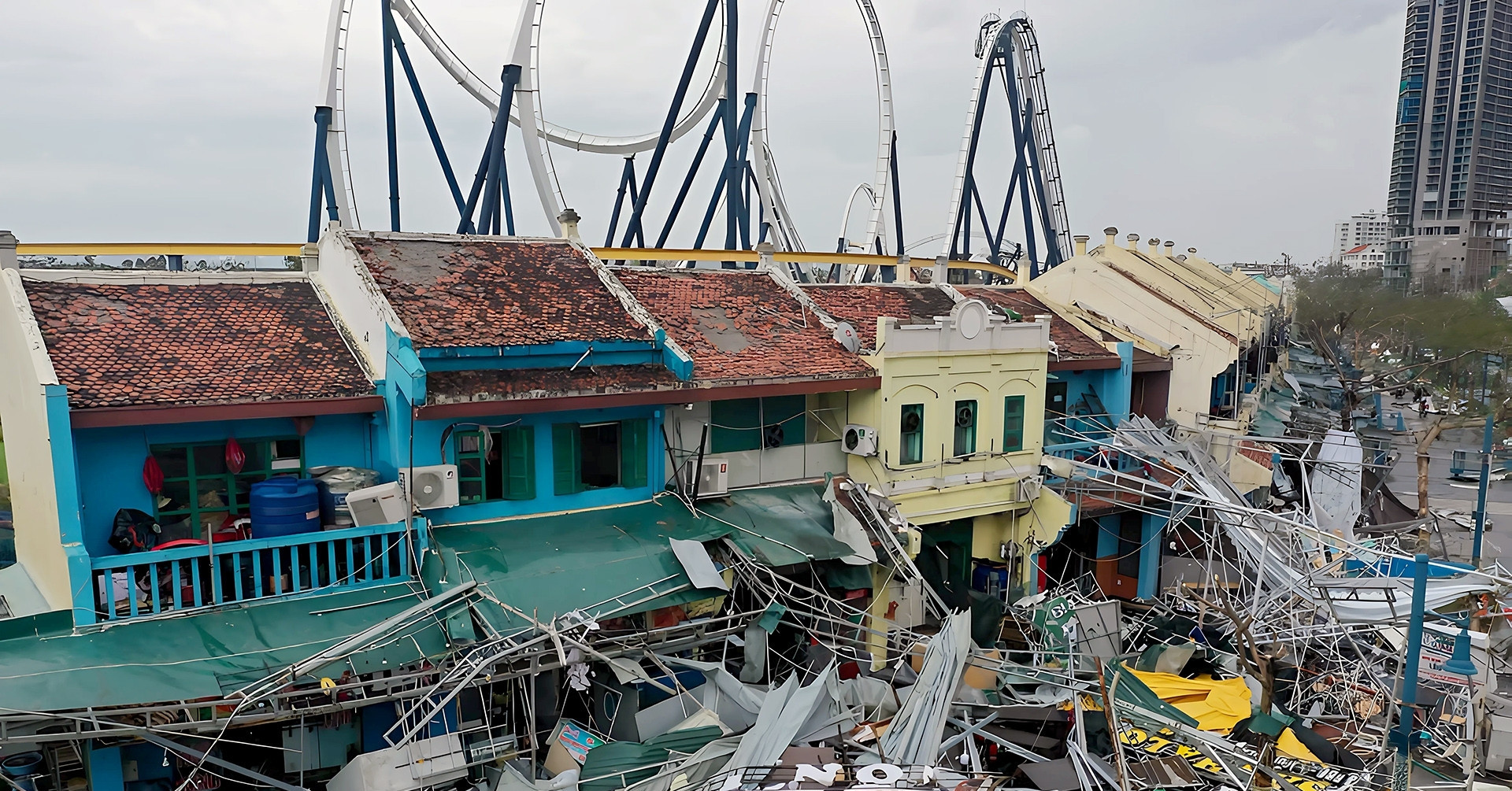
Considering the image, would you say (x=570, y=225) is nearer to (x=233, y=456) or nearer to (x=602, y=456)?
(x=602, y=456)

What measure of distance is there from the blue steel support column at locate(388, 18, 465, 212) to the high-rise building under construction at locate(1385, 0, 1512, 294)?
7886 cm

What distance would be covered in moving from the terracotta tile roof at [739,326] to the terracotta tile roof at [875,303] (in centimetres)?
108

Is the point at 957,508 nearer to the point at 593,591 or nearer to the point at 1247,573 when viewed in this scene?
the point at 1247,573

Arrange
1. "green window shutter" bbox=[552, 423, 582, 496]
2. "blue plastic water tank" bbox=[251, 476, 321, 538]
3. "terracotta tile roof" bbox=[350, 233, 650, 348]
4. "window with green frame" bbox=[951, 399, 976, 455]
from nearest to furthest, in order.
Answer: "blue plastic water tank" bbox=[251, 476, 321, 538]
"terracotta tile roof" bbox=[350, 233, 650, 348]
"green window shutter" bbox=[552, 423, 582, 496]
"window with green frame" bbox=[951, 399, 976, 455]

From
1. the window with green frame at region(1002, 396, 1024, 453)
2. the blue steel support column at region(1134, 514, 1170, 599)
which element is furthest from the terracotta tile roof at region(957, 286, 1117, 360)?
the blue steel support column at region(1134, 514, 1170, 599)

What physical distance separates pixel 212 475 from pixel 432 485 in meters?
2.91

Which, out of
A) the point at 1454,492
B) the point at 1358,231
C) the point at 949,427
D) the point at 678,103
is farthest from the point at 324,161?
the point at 1358,231

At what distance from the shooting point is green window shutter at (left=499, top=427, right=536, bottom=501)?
14.7 metres

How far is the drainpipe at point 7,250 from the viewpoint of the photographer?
13.6 meters

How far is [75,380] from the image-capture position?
12.1m

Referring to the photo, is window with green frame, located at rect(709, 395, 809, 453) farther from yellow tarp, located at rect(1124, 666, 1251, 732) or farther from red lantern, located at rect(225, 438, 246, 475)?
red lantern, located at rect(225, 438, 246, 475)

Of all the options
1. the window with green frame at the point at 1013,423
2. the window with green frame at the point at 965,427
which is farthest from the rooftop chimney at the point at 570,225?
→ the window with green frame at the point at 1013,423

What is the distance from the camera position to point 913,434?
18.1 meters

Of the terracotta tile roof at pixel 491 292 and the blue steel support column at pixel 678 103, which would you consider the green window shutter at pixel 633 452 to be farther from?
the blue steel support column at pixel 678 103
